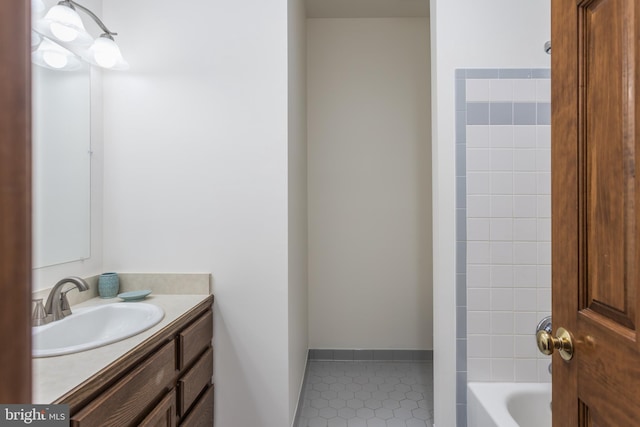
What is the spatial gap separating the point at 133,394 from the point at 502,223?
5.68ft

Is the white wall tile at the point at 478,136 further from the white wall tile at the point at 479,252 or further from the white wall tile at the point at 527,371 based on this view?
the white wall tile at the point at 527,371

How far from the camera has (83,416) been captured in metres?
0.88

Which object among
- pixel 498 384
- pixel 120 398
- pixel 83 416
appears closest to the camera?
pixel 83 416

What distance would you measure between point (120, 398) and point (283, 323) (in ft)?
2.77

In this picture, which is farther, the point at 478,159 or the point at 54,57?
the point at 478,159

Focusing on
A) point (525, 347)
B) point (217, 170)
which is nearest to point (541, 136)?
point (525, 347)

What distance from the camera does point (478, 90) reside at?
1.79 m

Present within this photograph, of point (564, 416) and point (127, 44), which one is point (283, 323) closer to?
point (564, 416)

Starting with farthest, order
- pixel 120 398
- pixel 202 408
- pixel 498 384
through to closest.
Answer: pixel 498 384 → pixel 202 408 → pixel 120 398

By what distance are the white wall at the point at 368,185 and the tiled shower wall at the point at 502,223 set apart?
1.11 meters

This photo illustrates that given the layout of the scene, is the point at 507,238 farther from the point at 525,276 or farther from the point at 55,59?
the point at 55,59

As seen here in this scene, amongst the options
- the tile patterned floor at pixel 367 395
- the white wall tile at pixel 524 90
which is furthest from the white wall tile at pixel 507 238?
the tile patterned floor at pixel 367 395

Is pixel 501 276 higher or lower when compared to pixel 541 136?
lower

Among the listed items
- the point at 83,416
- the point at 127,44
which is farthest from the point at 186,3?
the point at 83,416
